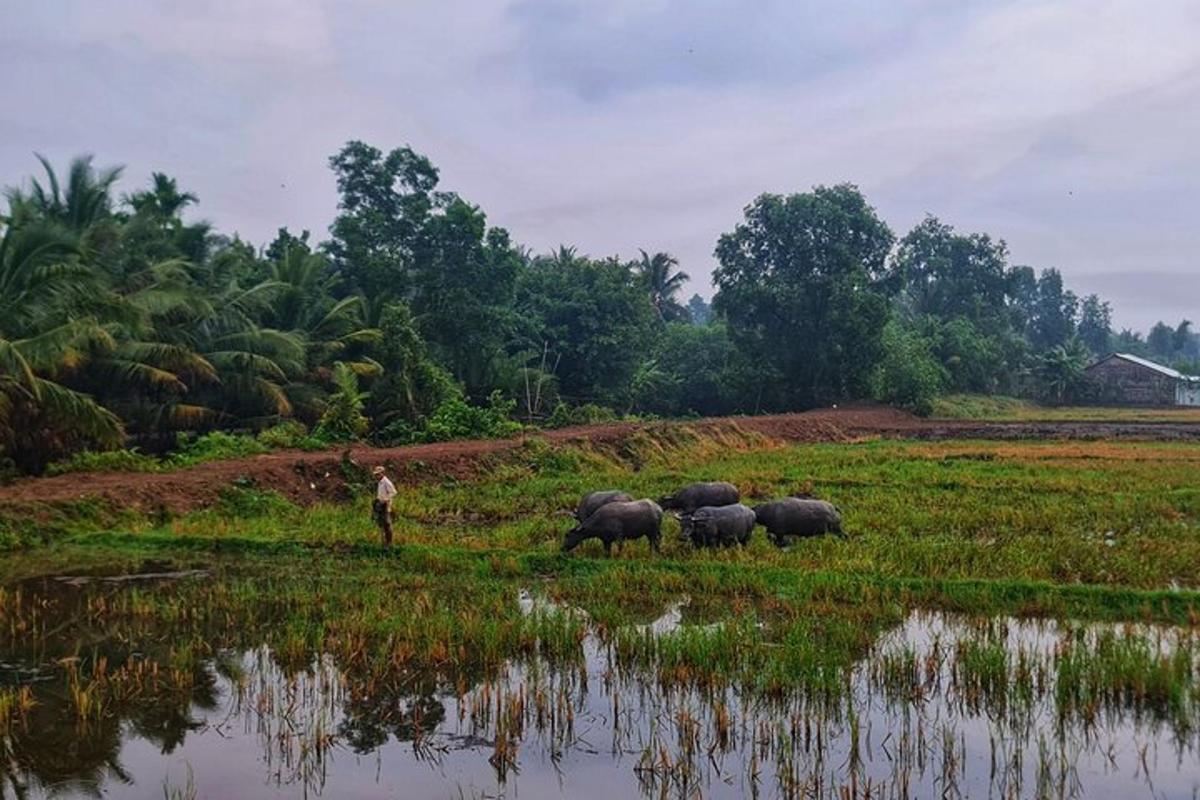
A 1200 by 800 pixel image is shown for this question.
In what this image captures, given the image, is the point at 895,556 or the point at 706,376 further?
the point at 706,376

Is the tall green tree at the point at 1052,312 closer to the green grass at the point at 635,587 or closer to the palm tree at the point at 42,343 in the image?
the green grass at the point at 635,587

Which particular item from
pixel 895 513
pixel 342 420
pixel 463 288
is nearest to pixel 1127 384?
pixel 463 288

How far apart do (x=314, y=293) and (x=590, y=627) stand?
22121 millimetres

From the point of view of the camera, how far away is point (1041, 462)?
21797 millimetres

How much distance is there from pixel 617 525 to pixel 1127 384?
179ft

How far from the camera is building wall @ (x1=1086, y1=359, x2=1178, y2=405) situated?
5478 centimetres

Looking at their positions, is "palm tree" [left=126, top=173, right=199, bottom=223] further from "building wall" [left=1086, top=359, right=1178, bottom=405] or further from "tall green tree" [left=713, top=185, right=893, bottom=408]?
"building wall" [left=1086, top=359, right=1178, bottom=405]

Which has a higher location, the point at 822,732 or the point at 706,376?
the point at 706,376

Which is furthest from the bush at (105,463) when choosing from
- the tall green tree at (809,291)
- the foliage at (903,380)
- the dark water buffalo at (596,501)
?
the foliage at (903,380)

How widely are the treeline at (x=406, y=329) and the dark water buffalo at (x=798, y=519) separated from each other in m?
12.0

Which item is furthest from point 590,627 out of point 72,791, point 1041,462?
point 1041,462

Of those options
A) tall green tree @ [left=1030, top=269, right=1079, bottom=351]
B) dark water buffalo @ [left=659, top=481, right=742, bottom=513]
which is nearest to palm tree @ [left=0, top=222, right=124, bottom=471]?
dark water buffalo @ [left=659, top=481, right=742, bottom=513]

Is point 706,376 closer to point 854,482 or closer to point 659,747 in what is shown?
point 854,482

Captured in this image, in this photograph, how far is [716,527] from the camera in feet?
41.2
